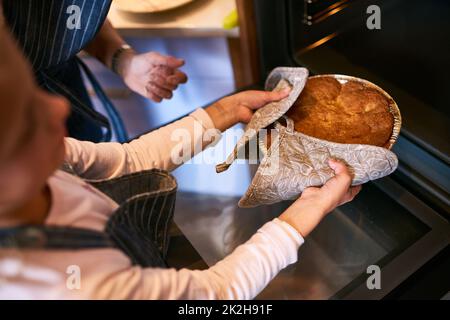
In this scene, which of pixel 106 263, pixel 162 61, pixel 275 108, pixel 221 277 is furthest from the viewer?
pixel 162 61

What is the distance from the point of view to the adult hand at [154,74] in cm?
86

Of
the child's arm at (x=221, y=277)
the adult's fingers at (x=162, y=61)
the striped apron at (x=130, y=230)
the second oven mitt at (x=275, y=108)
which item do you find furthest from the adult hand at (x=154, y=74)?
the child's arm at (x=221, y=277)

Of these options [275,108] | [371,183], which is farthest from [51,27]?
[371,183]

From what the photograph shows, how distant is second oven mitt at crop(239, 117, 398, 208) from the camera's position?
1.95 ft

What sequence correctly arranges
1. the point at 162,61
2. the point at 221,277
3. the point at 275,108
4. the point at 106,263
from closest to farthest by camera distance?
the point at 106,263 → the point at 221,277 → the point at 275,108 → the point at 162,61

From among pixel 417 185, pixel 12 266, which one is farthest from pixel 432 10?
pixel 12 266

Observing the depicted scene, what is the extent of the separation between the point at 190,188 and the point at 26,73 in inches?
21.4

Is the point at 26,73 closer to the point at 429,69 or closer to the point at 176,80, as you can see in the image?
the point at 176,80

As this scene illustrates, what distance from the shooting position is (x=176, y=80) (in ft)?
2.87

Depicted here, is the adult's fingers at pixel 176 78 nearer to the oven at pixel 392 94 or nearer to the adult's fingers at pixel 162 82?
the adult's fingers at pixel 162 82

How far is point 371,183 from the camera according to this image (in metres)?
0.74

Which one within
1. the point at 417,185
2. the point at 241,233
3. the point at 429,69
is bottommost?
the point at 241,233

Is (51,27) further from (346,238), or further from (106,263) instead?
(346,238)

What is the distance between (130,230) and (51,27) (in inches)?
18.2
